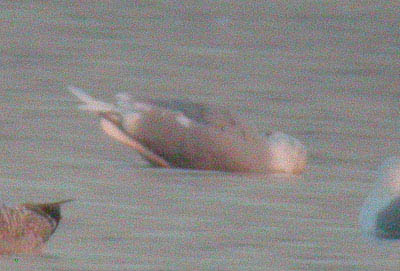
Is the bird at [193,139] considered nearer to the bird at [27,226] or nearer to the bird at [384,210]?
the bird at [384,210]

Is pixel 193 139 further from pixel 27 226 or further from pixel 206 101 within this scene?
pixel 206 101

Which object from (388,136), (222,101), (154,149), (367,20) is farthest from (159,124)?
(367,20)

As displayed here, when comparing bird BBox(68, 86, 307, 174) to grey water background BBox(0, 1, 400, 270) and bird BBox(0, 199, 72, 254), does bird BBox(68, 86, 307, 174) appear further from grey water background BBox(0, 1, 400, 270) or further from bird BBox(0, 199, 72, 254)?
bird BBox(0, 199, 72, 254)

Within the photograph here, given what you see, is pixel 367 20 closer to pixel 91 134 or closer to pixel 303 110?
pixel 303 110

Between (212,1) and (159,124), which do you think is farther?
(212,1)

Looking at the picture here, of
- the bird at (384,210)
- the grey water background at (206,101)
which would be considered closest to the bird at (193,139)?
the grey water background at (206,101)

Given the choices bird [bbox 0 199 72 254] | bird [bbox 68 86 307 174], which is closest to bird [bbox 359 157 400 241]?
bird [bbox 0 199 72 254]
